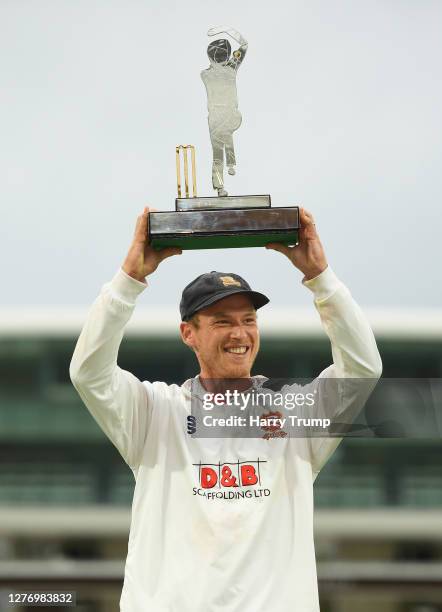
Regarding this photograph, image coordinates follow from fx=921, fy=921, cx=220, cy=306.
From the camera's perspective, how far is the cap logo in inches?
120

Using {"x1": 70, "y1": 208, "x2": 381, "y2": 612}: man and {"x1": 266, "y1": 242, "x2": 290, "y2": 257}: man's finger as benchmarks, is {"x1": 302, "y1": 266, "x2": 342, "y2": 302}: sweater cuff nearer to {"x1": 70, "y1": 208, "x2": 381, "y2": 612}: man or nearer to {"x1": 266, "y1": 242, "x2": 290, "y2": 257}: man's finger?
{"x1": 70, "y1": 208, "x2": 381, "y2": 612}: man

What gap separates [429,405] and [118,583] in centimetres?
2129

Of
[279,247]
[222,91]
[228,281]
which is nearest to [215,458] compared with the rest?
[228,281]

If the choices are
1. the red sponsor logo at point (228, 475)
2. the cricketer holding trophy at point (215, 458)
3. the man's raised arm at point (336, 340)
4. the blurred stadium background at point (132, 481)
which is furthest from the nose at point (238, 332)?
the blurred stadium background at point (132, 481)

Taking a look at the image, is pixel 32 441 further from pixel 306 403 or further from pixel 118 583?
pixel 306 403

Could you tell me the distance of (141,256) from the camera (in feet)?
9.45

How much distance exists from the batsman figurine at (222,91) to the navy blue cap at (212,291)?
31 centimetres

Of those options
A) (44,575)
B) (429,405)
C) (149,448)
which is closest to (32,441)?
(44,575)

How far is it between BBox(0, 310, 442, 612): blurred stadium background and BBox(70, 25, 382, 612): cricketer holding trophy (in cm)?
2118

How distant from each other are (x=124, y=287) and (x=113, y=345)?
0.60ft

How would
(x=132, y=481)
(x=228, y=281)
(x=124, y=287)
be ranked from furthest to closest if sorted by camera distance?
1. (x=132, y=481)
2. (x=228, y=281)
3. (x=124, y=287)

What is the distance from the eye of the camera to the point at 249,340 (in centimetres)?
300

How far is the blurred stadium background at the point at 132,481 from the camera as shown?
25.0 m

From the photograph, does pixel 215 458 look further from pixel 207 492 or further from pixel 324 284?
pixel 324 284
